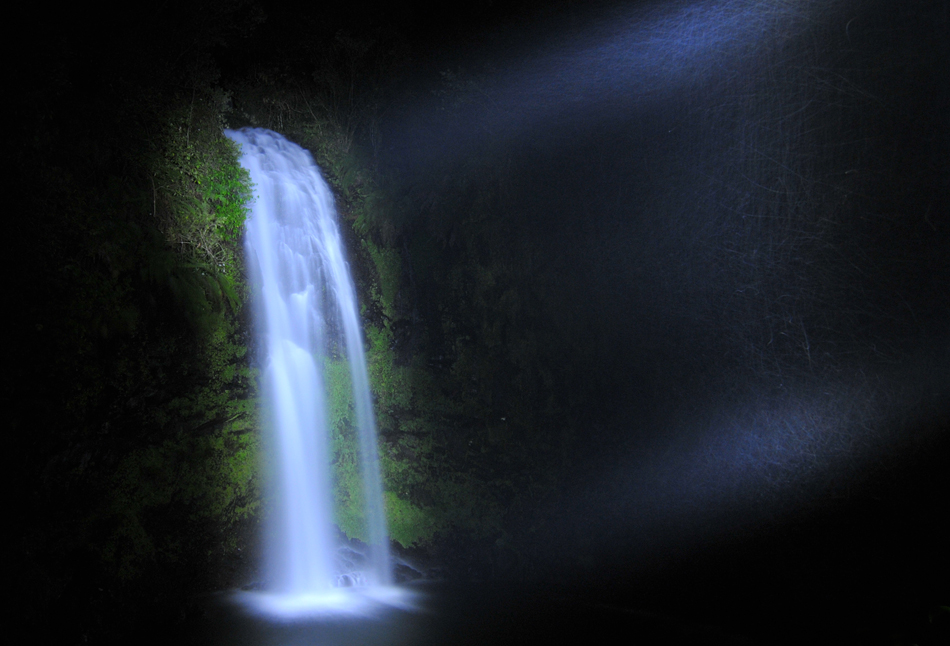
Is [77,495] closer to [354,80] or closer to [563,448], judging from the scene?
[563,448]

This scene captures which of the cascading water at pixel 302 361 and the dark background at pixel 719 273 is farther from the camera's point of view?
the cascading water at pixel 302 361

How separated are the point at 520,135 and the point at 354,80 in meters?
3.37

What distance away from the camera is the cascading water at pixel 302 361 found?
566 centimetres

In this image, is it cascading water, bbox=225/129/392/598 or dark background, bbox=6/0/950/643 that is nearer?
dark background, bbox=6/0/950/643

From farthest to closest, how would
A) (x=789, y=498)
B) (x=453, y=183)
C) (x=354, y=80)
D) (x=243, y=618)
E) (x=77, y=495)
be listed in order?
(x=354, y=80) → (x=453, y=183) → (x=243, y=618) → (x=77, y=495) → (x=789, y=498)

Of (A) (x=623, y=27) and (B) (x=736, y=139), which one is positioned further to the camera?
(A) (x=623, y=27)

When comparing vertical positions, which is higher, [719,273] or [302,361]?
[302,361]

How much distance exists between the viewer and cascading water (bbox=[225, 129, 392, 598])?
5.66 metres

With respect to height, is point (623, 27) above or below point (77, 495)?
above

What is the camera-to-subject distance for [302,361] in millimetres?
5867

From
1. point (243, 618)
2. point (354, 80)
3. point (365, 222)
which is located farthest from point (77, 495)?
point (354, 80)

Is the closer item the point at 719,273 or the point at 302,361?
the point at 719,273

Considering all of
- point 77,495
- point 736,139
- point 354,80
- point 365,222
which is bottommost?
point 77,495

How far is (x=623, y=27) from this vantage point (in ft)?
11.8
